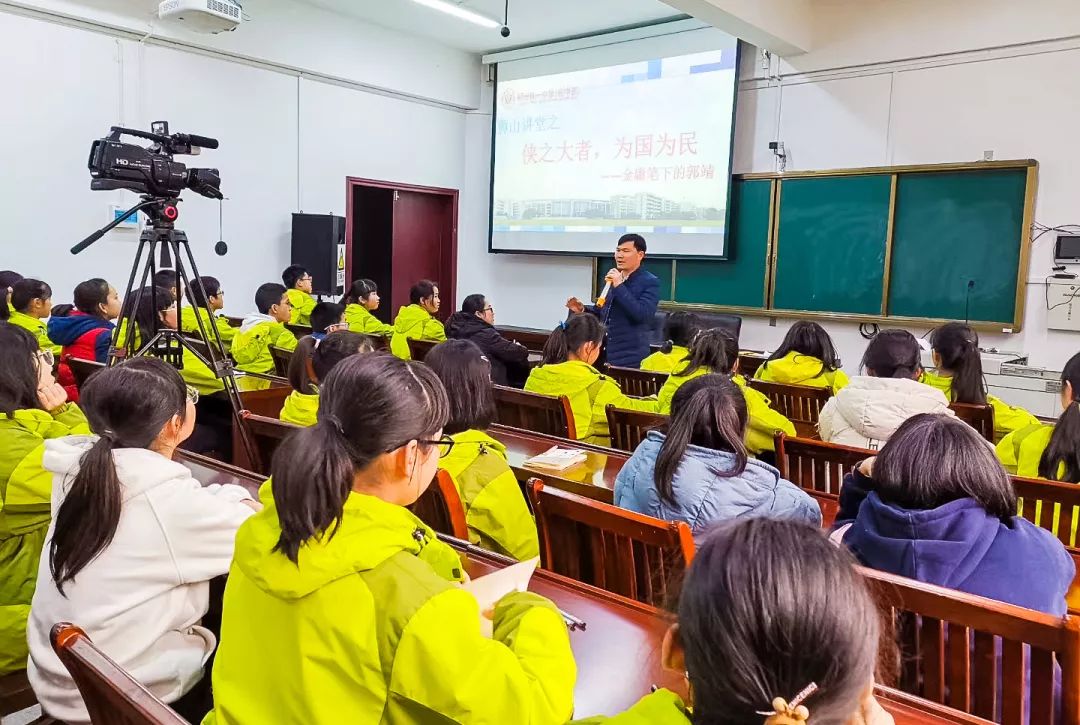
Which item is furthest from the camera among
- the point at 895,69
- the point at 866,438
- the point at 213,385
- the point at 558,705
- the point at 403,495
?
the point at 895,69

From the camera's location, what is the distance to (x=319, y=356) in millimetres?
2752

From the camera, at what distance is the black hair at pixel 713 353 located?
9.22 feet

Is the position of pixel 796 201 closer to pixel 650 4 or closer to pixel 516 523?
pixel 650 4

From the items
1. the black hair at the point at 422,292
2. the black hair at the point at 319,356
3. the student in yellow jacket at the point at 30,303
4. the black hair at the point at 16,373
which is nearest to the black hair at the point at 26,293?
the student in yellow jacket at the point at 30,303

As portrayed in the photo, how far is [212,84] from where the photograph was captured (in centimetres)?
637

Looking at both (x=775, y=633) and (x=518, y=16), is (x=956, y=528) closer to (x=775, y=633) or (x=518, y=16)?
(x=775, y=633)

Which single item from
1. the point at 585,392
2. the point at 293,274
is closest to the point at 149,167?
the point at 585,392

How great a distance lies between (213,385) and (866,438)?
101 inches

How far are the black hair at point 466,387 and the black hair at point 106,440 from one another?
2.10 feet

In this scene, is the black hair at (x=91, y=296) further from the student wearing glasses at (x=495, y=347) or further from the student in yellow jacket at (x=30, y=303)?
the student wearing glasses at (x=495, y=347)

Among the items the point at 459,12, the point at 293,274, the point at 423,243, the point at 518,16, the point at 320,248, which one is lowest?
the point at 293,274

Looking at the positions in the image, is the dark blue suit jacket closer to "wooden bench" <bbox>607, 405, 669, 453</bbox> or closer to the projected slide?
"wooden bench" <bbox>607, 405, 669, 453</bbox>

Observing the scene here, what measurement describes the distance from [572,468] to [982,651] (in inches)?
47.4

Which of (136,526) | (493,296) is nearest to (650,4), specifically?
(493,296)
